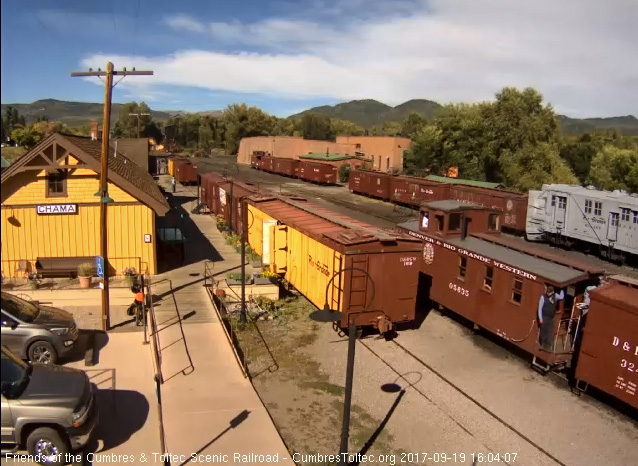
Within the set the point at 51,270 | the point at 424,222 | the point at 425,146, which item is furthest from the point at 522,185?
the point at 51,270

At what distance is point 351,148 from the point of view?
84750 millimetres

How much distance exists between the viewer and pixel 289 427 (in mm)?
11930

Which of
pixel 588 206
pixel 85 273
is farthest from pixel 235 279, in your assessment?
pixel 588 206

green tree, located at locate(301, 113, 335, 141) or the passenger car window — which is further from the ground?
green tree, located at locate(301, 113, 335, 141)

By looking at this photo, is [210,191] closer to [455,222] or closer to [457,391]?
[455,222]

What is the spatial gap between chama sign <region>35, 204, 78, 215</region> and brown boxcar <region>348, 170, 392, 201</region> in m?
33.7

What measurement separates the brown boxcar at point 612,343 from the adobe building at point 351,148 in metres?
62.2

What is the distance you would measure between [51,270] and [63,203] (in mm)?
2634

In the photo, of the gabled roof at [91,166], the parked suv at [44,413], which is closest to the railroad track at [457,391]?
the parked suv at [44,413]

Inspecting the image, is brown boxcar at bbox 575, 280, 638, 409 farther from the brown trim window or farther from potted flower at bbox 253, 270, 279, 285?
the brown trim window

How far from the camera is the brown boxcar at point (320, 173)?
64.2 metres

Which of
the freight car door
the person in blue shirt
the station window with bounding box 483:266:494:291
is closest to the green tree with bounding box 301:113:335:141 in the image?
the freight car door

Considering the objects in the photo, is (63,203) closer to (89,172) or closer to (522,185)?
(89,172)

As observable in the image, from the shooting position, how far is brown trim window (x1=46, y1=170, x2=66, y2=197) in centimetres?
1953
